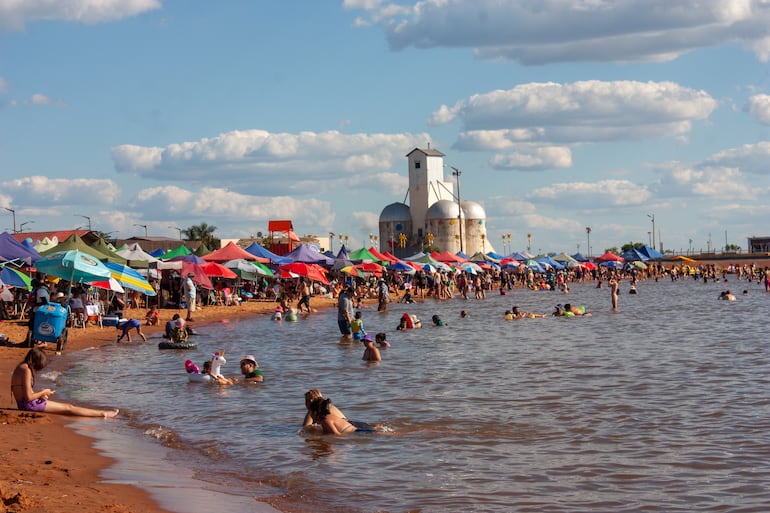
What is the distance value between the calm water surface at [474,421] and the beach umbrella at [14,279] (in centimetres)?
338

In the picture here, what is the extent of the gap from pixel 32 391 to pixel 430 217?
101 metres

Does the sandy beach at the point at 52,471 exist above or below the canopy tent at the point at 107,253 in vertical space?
below

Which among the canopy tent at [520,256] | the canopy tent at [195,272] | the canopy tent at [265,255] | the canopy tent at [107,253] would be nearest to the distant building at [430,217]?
the canopy tent at [520,256]

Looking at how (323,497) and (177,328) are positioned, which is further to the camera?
(177,328)

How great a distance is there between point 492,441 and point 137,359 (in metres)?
10.9

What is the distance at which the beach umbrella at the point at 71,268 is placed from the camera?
65.4 ft

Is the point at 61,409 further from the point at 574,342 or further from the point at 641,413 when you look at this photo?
the point at 574,342

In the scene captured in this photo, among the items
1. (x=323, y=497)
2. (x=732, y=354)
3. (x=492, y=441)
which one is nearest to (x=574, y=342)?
(x=732, y=354)

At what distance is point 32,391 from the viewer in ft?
36.7

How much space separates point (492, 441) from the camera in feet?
34.6

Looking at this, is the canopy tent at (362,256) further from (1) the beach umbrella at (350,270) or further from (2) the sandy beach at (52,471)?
(2) the sandy beach at (52,471)

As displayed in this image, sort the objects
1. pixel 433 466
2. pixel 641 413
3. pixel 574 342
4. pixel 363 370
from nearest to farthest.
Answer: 1. pixel 433 466
2. pixel 641 413
3. pixel 363 370
4. pixel 574 342

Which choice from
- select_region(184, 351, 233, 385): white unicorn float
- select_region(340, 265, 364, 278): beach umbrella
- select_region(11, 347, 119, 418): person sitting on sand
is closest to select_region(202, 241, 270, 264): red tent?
select_region(340, 265, 364, 278): beach umbrella

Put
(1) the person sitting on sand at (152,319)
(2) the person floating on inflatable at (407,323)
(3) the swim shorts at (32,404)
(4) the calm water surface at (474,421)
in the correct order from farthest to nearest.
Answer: (2) the person floating on inflatable at (407,323), (1) the person sitting on sand at (152,319), (3) the swim shorts at (32,404), (4) the calm water surface at (474,421)
